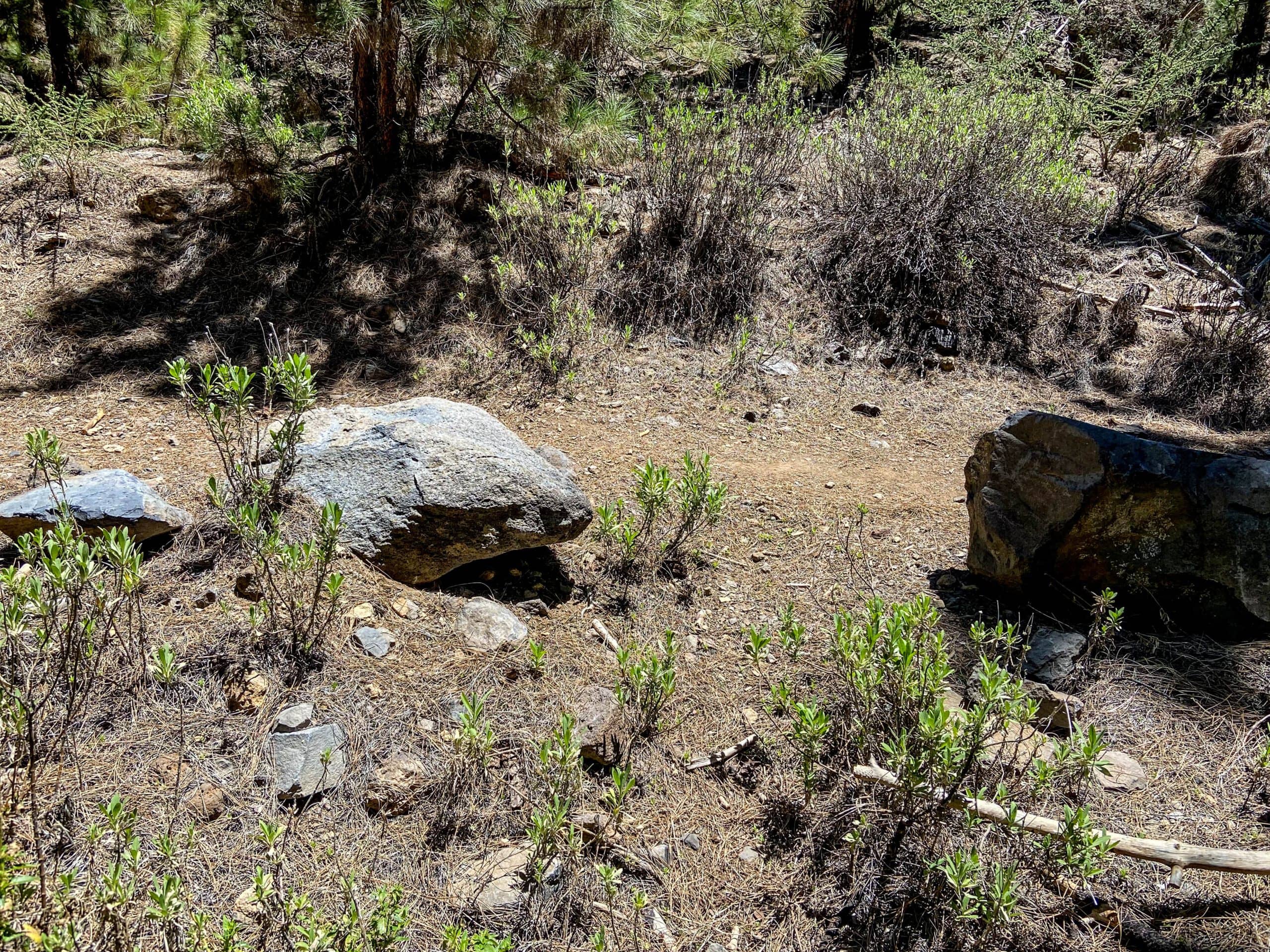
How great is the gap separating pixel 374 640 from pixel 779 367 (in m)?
3.58

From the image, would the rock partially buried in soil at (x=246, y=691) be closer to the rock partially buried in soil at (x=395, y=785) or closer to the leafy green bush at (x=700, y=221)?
the rock partially buried in soil at (x=395, y=785)

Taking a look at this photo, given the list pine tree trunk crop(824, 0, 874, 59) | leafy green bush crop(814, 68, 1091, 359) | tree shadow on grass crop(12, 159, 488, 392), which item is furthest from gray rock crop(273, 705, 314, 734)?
pine tree trunk crop(824, 0, 874, 59)

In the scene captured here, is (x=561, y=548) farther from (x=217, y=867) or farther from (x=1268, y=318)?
(x=1268, y=318)

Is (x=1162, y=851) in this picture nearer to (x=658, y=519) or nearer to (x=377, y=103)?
(x=658, y=519)

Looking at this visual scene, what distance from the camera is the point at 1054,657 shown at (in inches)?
114

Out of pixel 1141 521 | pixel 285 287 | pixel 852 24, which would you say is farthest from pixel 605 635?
pixel 852 24

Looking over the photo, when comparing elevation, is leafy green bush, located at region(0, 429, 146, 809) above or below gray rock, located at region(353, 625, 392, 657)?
above

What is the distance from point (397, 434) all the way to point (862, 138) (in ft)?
16.8

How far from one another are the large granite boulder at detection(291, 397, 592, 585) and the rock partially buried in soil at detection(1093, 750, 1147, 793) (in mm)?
1880

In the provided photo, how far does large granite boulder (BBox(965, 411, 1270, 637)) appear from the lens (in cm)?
292

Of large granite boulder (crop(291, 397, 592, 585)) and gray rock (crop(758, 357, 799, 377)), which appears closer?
large granite boulder (crop(291, 397, 592, 585))

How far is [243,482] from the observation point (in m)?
3.01

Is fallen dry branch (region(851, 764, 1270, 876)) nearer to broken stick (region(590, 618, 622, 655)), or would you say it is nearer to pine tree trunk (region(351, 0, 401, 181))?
broken stick (region(590, 618, 622, 655))

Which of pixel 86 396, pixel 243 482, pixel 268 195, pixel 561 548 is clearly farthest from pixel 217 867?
pixel 268 195
